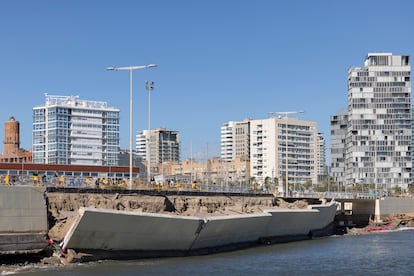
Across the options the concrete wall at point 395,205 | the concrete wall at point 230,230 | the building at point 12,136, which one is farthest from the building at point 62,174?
the building at point 12,136

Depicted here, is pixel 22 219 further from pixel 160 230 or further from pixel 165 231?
pixel 165 231

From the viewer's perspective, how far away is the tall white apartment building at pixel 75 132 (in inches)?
6905

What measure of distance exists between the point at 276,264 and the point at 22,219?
1895cm

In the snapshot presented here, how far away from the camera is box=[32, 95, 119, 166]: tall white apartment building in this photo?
175375 millimetres

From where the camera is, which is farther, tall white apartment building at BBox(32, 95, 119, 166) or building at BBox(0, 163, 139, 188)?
tall white apartment building at BBox(32, 95, 119, 166)

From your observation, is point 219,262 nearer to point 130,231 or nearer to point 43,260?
point 130,231

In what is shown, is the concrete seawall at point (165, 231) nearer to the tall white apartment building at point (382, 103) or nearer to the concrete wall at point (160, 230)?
the concrete wall at point (160, 230)

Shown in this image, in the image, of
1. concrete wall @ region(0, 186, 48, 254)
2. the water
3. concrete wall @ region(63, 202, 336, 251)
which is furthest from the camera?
concrete wall @ region(63, 202, 336, 251)

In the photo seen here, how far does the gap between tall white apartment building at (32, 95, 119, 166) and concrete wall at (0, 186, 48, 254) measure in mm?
124767

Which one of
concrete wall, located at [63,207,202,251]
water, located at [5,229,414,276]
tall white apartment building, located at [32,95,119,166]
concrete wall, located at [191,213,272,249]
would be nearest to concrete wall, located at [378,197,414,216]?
water, located at [5,229,414,276]

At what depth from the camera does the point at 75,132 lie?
178m

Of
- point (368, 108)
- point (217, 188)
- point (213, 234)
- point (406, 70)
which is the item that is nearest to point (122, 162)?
point (368, 108)

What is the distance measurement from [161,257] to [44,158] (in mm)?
126716

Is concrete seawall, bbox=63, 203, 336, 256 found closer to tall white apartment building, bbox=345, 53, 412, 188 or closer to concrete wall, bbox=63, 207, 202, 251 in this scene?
concrete wall, bbox=63, 207, 202, 251
